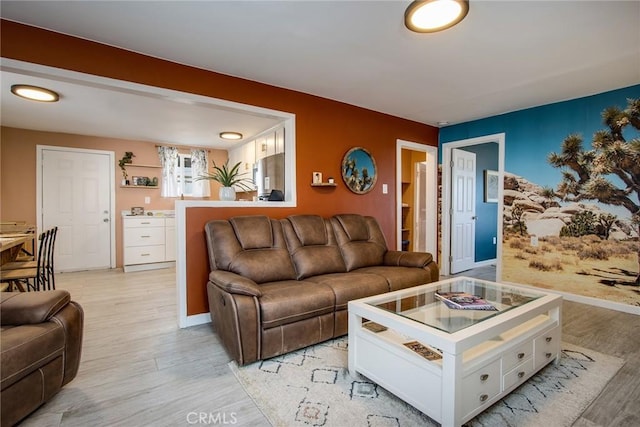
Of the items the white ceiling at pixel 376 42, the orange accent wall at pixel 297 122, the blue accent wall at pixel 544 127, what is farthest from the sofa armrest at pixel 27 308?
the blue accent wall at pixel 544 127

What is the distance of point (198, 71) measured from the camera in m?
2.87

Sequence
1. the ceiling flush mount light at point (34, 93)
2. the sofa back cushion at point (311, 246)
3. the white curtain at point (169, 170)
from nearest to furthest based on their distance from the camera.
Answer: the sofa back cushion at point (311, 246) < the ceiling flush mount light at point (34, 93) < the white curtain at point (169, 170)

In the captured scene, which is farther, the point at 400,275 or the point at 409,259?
the point at 409,259

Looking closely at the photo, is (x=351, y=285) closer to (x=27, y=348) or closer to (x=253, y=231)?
(x=253, y=231)

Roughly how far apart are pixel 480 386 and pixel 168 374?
1.88 metres

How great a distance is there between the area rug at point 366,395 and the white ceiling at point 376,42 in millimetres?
2386

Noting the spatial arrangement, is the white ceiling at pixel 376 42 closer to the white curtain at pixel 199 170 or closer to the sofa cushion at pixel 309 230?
the sofa cushion at pixel 309 230

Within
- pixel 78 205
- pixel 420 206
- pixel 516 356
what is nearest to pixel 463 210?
pixel 420 206

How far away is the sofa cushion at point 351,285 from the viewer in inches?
96.9

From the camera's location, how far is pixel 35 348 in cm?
150

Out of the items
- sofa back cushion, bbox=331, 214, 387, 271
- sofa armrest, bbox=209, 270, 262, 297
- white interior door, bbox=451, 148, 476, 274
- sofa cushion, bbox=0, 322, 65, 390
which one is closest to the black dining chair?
sofa cushion, bbox=0, 322, 65, 390

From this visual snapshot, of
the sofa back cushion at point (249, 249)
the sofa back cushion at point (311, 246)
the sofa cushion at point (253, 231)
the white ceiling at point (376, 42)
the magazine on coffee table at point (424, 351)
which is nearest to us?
the magazine on coffee table at point (424, 351)

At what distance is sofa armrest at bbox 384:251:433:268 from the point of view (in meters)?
3.11

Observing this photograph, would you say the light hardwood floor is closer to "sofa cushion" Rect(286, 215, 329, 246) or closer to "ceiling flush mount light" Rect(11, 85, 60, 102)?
"sofa cushion" Rect(286, 215, 329, 246)
